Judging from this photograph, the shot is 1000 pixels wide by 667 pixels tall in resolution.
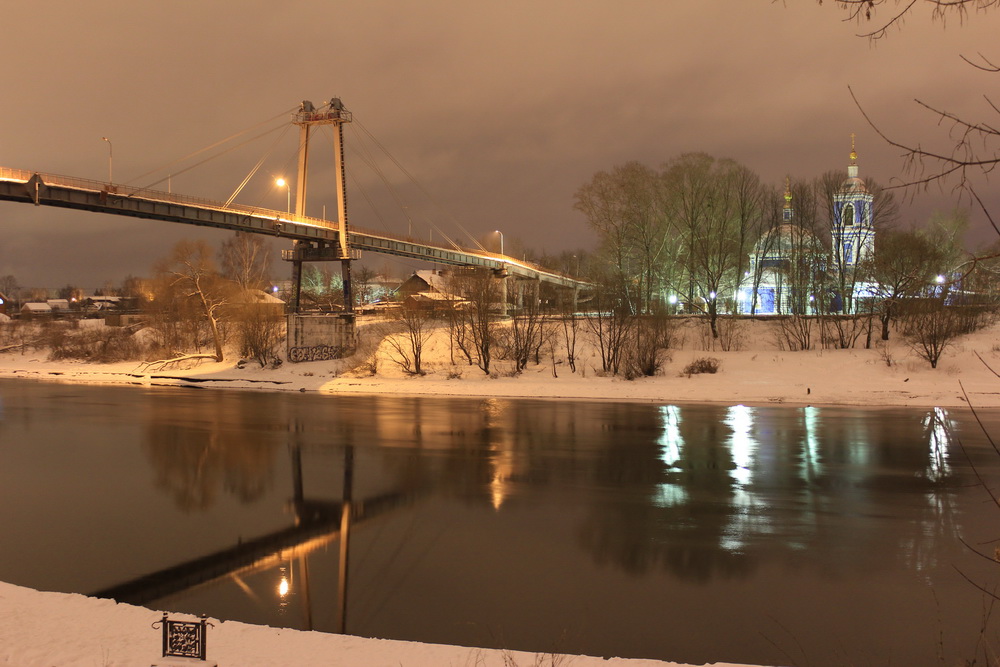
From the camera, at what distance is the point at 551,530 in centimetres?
1405

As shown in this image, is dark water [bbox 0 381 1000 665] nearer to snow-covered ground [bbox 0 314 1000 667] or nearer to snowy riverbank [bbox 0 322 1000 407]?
snow-covered ground [bbox 0 314 1000 667]

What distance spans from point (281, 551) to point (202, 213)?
4537cm

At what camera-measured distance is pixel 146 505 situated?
1642 cm

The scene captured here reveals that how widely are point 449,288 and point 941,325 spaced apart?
30.7m

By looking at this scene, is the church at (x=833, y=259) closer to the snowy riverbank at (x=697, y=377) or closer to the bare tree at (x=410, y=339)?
the snowy riverbank at (x=697, y=377)

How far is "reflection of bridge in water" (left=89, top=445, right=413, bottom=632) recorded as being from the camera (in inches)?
434

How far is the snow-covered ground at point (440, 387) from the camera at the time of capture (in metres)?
8.10

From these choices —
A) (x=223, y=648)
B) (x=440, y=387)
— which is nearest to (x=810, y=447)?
(x=223, y=648)

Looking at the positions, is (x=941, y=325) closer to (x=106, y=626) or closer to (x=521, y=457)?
(x=521, y=457)

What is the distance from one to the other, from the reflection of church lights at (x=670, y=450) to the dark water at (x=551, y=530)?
134 millimetres

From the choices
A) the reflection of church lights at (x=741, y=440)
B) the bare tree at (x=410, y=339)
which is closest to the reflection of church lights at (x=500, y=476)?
the reflection of church lights at (x=741, y=440)

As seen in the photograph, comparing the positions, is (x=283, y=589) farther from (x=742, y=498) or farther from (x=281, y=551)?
(x=742, y=498)

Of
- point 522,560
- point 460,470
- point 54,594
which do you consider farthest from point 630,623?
point 460,470

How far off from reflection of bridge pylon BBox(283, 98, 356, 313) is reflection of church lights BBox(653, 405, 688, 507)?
108 feet
